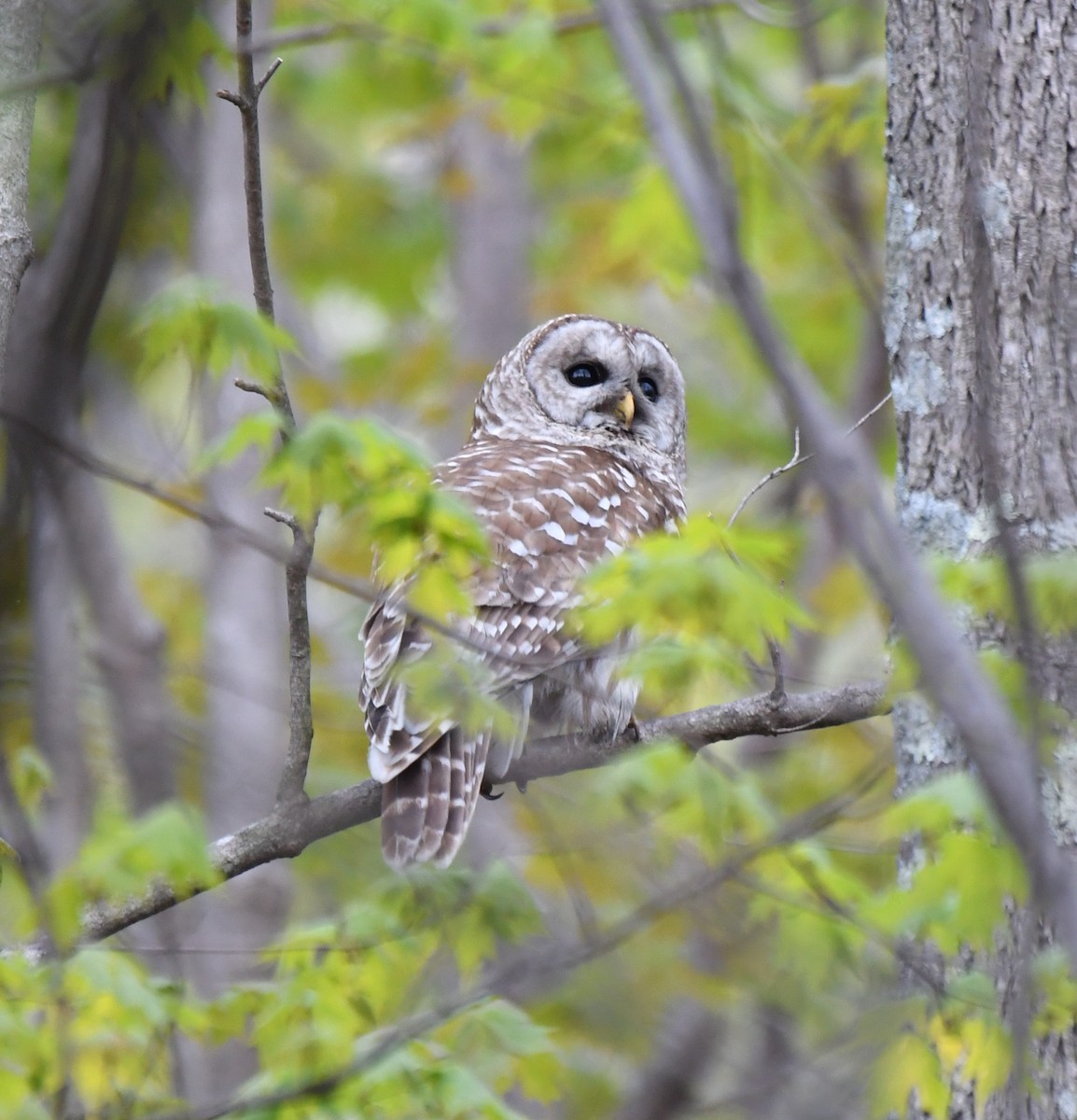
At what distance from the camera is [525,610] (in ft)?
13.9

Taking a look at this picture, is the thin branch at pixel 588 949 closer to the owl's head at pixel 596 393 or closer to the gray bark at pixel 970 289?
the gray bark at pixel 970 289

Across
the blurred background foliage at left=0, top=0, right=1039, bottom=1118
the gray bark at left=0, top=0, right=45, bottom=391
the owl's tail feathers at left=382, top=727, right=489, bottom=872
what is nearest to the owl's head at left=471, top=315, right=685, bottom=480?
the blurred background foliage at left=0, top=0, right=1039, bottom=1118

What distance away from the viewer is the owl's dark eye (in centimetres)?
604

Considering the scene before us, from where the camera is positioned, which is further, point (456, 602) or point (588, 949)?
point (456, 602)

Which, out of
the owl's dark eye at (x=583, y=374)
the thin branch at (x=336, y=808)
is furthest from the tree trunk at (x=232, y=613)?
the thin branch at (x=336, y=808)

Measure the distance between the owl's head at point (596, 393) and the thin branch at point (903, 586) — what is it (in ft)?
13.0

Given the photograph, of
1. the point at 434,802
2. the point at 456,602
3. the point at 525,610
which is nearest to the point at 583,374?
the point at 525,610

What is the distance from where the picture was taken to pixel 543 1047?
3.76 m

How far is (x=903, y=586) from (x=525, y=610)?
2550 mm

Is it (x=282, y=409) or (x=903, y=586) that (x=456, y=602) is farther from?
(x=903, y=586)

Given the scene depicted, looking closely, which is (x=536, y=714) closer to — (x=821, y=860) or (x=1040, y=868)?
(x=821, y=860)

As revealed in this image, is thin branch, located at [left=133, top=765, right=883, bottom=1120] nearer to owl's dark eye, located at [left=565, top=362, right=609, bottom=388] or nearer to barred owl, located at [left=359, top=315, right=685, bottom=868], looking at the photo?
barred owl, located at [left=359, top=315, right=685, bottom=868]

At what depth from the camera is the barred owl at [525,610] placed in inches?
152

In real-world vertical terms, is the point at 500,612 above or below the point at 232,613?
above
